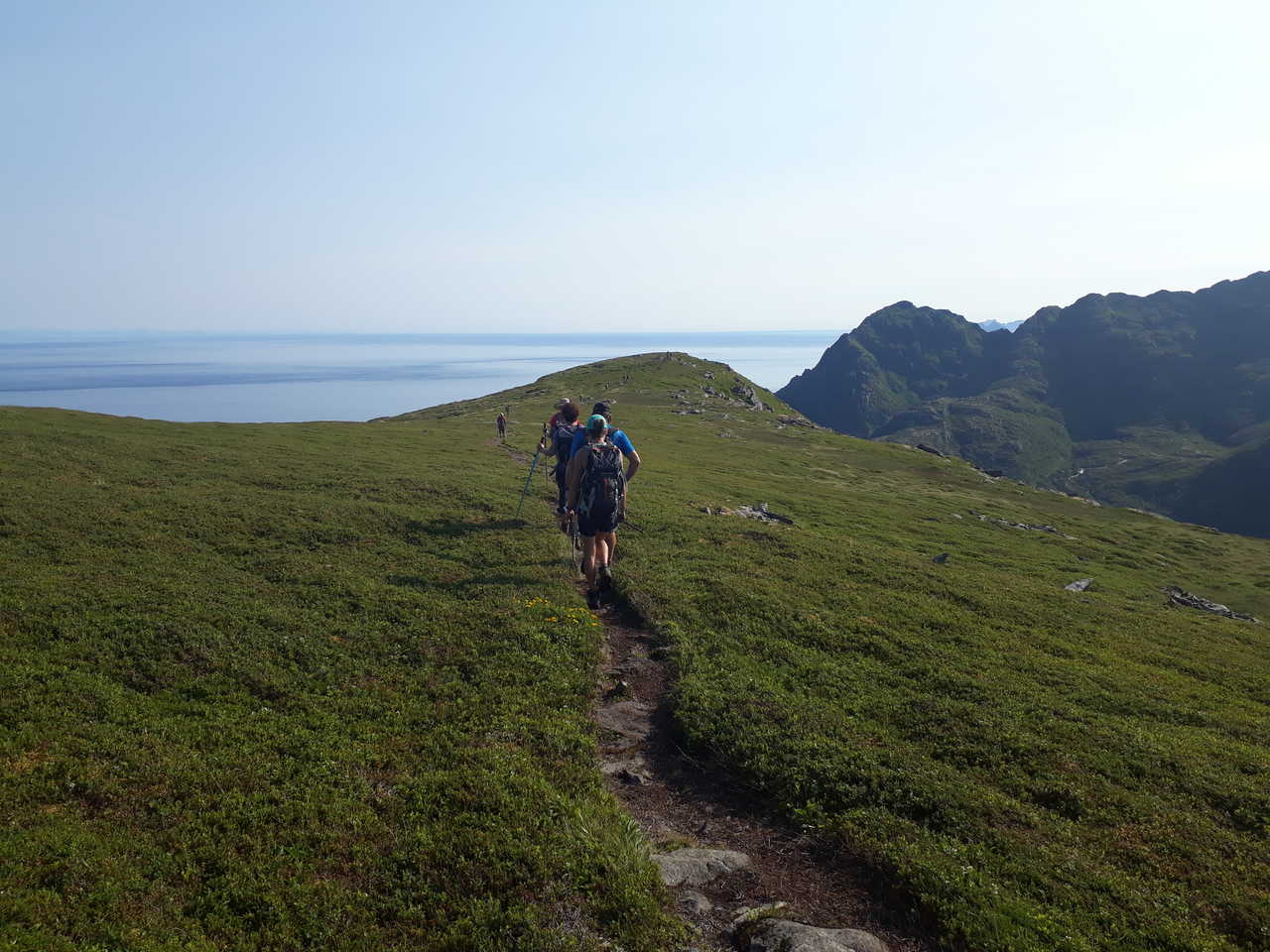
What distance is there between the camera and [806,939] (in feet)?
25.0

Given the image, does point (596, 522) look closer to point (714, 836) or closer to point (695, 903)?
point (714, 836)

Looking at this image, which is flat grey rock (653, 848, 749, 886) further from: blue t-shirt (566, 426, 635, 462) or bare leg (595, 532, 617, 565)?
blue t-shirt (566, 426, 635, 462)

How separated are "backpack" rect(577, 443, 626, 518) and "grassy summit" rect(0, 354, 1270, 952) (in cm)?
303

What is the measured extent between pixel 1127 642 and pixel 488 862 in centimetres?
2275

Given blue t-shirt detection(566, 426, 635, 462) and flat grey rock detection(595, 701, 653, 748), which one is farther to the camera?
blue t-shirt detection(566, 426, 635, 462)

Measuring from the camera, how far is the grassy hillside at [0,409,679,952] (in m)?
7.55

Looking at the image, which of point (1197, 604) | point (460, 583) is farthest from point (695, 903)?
point (1197, 604)

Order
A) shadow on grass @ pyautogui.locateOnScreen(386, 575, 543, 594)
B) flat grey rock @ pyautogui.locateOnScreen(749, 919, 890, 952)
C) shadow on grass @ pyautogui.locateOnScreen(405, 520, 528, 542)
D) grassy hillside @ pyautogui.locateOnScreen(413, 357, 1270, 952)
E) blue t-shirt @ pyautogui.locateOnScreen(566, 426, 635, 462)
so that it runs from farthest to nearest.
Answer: shadow on grass @ pyautogui.locateOnScreen(405, 520, 528, 542)
blue t-shirt @ pyautogui.locateOnScreen(566, 426, 635, 462)
shadow on grass @ pyautogui.locateOnScreen(386, 575, 543, 594)
grassy hillside @ pyautogui.locateOnScreen(413, 357, 1270, 952)
flat grey rock @ pyautogui.locateOnScreen(749, 919, 890, 952)

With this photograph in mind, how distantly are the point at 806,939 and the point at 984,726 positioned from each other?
24.7 feet

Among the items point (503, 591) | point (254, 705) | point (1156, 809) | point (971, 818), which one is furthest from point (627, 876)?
point (503, 591)

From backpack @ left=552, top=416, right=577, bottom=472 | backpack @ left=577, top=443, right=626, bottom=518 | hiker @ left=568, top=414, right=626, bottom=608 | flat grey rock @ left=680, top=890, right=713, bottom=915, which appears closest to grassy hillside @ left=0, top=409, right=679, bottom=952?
flat grey rock @ left=680, top=890, right=713, bottom=915

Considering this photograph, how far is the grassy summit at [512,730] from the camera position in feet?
26.1

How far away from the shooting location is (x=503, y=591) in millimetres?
19281

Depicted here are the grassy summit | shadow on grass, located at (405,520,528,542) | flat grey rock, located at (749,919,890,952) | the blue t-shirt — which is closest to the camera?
flat grey rock, located at (749,919,890,952)
